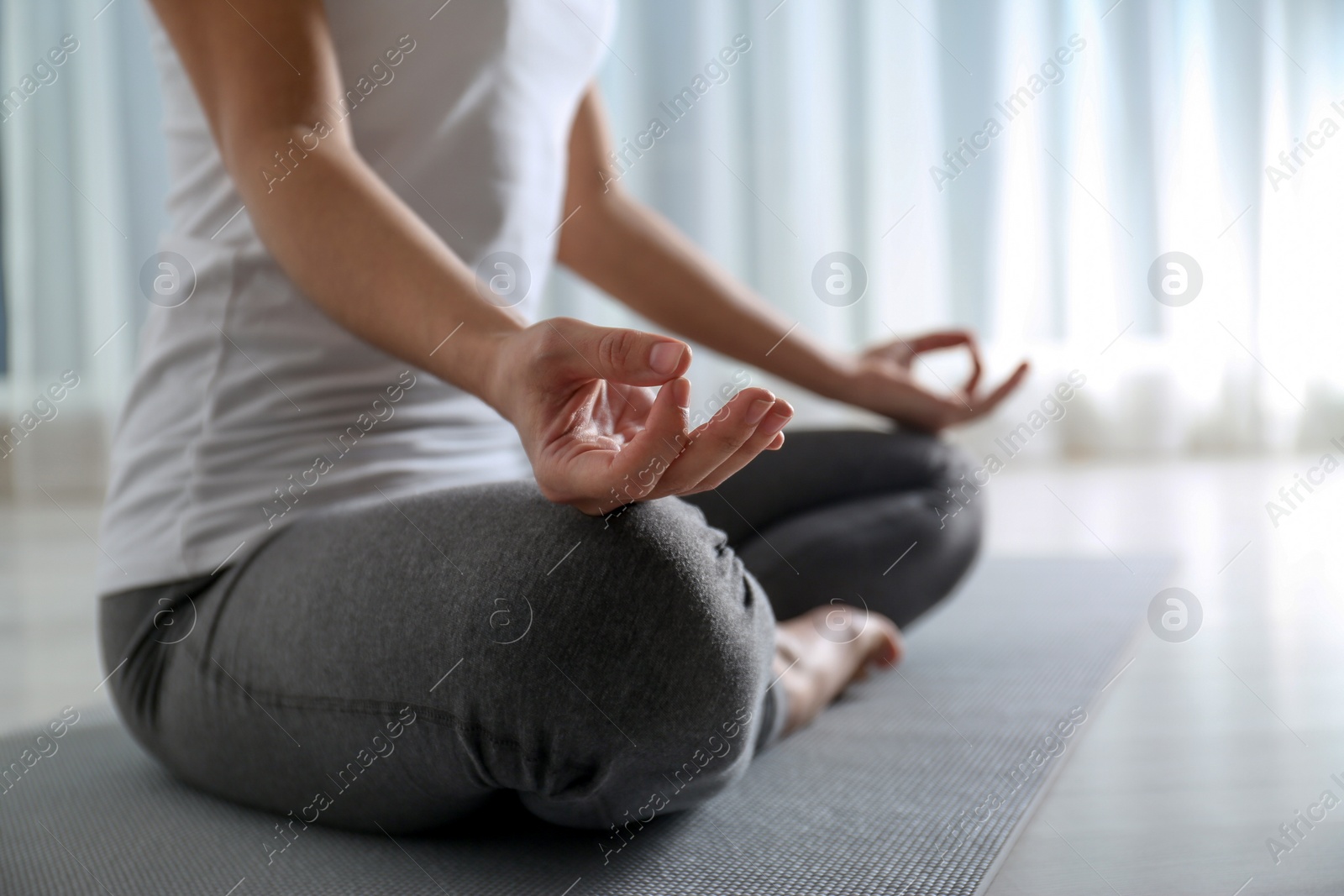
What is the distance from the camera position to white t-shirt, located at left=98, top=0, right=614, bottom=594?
71 cm

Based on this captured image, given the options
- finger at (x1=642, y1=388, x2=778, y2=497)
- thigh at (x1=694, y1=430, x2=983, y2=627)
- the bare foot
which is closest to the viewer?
finger at (x1=642, y1=388, x2=778, y2=497)

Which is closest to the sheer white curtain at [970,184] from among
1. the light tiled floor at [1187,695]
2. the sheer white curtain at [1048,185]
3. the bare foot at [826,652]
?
the sheer white curtain at [1048,185]

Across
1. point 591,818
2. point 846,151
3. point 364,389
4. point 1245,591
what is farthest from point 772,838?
point 846,151

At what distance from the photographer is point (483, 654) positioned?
58 cm

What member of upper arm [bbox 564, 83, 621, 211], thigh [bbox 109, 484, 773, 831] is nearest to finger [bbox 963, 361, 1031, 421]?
upper arm [bbox 564, 83, 621, 211]

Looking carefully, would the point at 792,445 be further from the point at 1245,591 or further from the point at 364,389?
the point at 1245,591

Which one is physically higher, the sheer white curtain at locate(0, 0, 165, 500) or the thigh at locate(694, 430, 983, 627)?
the thigh at locate(694, 430, 983, 627)

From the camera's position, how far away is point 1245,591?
1.43 meters

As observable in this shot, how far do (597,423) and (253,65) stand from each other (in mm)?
305

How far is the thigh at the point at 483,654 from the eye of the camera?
58 cm

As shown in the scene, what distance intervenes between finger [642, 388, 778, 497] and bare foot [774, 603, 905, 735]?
380 mm

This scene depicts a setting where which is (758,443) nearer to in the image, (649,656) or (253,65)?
(649,656)

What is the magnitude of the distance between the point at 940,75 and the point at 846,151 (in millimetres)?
305

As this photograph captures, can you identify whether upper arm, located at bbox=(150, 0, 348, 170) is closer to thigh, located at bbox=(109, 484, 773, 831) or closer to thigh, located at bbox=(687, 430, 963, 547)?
thigh, located at bbox=(109, 484, 773, 831)
